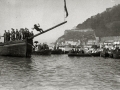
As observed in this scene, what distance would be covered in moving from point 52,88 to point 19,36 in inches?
1065

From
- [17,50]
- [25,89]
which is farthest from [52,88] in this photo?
[17,50]

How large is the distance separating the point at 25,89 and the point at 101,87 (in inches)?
150

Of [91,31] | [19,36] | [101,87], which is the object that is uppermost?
[91,31]

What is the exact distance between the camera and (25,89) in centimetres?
1041

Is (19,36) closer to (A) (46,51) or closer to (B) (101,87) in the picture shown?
(A) (46,51)

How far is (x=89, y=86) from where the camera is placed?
1149cm

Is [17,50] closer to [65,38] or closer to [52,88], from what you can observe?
[52,88]

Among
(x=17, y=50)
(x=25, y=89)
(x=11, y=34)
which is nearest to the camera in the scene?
(x=25, y=89)

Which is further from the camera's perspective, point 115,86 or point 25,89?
point 115,86

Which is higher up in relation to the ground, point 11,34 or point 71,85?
point 11,34

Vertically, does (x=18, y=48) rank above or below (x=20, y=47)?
below

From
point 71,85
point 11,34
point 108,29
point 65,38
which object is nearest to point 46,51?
point 11,34

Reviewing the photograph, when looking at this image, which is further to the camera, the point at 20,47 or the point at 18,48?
the point at 18,48

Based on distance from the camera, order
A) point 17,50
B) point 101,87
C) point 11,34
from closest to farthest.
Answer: point 101,87 < point 17,50 < point 11,34
